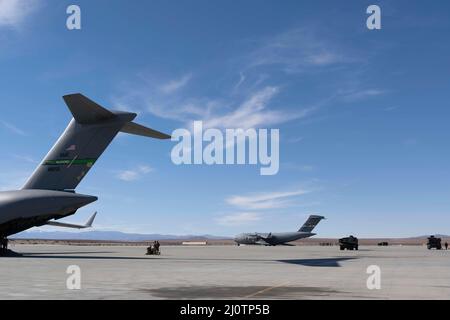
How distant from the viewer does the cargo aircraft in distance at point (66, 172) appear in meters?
33.6

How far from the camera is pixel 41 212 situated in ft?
111

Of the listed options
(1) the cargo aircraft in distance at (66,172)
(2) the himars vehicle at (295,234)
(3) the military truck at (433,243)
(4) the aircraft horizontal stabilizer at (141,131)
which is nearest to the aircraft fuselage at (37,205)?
(1) the cargo aircraft in distance at (66,172)

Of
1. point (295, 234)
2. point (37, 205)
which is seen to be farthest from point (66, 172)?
point (295, 234)

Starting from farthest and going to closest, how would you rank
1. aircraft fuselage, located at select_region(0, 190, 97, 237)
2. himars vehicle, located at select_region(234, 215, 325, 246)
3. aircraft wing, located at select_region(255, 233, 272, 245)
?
aircraft wing, located at select_region(255, 233, 272, 245)
himars vehicle, located at select_region(234, 215, 325, 246)
aircraft fuselage, located at select_region(0, 190, 97, 237)

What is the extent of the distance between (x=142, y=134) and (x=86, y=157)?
16.2ft

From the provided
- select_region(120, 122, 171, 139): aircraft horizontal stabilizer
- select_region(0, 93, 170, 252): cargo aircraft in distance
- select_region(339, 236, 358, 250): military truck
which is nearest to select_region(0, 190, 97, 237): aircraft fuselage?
select_region(0, 93, 170, 252): cargo aircraft in distance

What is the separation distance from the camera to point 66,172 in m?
35.0

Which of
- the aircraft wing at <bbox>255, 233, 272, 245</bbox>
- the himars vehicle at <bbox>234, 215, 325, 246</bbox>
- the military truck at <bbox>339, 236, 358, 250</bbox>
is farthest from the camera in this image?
the aircraft wing at <bbox>255, 233, 272, 245</bbox>

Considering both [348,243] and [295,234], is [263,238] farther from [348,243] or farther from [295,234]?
[348,243]

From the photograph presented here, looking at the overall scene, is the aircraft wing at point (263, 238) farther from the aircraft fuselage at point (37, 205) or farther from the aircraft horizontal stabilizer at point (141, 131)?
the aircraft fuselage at point (37, 205)

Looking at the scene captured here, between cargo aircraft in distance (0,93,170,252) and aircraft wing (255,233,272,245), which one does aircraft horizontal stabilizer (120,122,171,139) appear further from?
aircraft wing (255,233,272,245)

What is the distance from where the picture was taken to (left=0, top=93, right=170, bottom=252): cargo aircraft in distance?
110 feet
